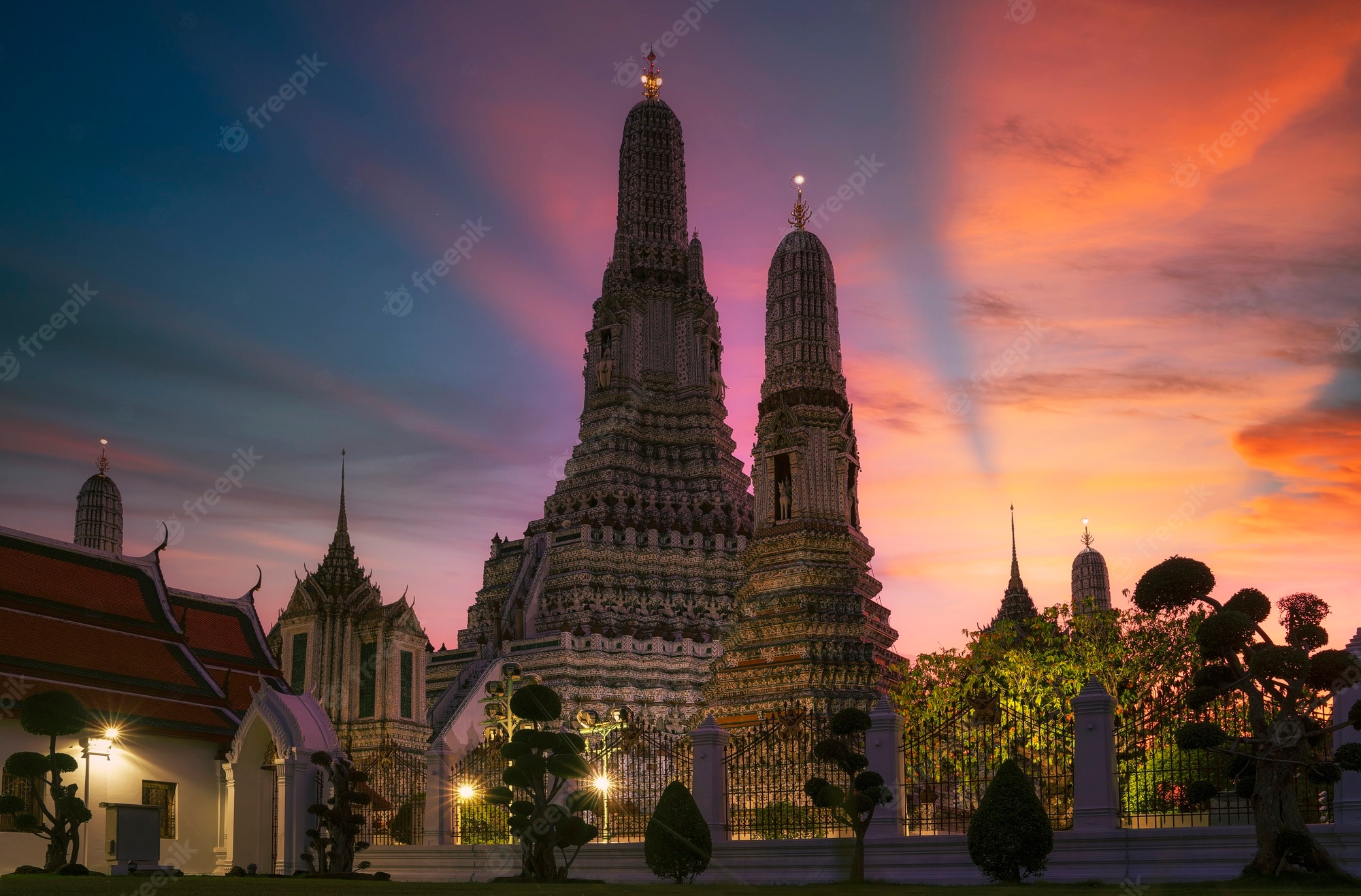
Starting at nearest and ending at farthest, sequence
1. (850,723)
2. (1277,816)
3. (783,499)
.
Answer: (1277,816) → (850,723) → (783,499)

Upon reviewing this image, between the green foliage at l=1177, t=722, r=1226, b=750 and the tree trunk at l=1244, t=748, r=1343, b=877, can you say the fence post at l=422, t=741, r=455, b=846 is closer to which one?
the green foliage at l=1177, t=722, r=1226, b=750

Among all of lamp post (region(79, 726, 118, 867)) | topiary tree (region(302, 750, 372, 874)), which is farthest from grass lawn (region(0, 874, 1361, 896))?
lamp post (region(79, 726, 118, 867))

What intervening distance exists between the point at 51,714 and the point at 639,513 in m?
42.7

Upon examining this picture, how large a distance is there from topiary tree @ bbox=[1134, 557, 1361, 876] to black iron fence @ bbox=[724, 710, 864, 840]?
6.82 metres

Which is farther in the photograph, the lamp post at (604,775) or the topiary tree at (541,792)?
the lamp post at (604,775)

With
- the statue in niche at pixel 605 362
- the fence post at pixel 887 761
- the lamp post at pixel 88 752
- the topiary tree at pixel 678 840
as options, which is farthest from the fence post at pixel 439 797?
the statue in niche at pixel 605 362

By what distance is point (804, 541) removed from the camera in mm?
48188

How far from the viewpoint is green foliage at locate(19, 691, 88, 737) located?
2372cm

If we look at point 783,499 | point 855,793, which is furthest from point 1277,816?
point 783,499

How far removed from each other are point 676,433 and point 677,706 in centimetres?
1464

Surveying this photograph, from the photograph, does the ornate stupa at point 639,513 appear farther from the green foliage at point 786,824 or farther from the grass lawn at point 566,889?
the grass lawn at point 566,889

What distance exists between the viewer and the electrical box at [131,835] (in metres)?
24.9

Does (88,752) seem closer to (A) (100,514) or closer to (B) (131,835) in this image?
(B) (131,835)

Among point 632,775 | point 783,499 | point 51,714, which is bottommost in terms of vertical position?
point 632,775
